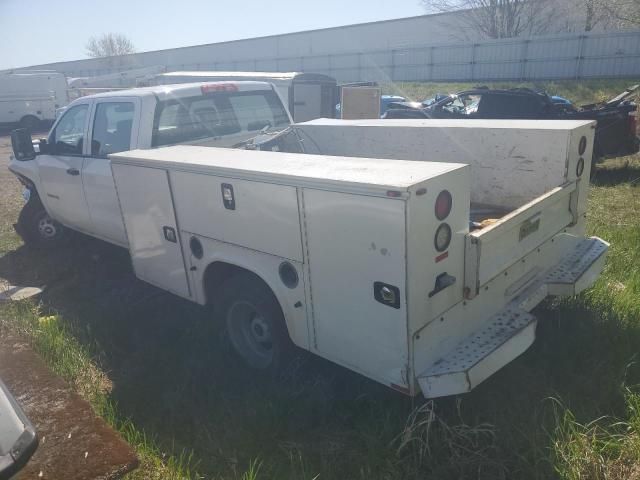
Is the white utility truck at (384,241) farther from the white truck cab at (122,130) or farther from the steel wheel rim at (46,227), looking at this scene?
the steel wheel rim at (46,227)

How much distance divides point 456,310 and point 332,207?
0.89 metres

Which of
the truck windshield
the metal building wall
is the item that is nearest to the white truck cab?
the truck windshield

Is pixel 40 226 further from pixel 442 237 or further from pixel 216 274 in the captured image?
pixel 442 237

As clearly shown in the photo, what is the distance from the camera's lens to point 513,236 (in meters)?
3.04

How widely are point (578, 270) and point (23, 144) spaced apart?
5870 mm

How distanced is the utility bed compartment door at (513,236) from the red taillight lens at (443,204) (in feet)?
0.87

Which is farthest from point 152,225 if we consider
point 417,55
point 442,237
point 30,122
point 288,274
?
point 417,55

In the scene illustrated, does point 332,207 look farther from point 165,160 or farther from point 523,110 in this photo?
point 523,110

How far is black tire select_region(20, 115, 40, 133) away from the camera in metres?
24.9

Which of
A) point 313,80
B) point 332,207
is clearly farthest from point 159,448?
point 313,80

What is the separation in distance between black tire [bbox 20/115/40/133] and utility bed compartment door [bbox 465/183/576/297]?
27009mm

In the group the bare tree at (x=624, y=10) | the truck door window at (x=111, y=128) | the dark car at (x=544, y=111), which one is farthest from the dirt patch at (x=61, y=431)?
the bare tree at (x=624, y=10)

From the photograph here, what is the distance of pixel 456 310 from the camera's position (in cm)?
277

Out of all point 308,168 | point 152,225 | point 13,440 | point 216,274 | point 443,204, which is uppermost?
point 308,168
